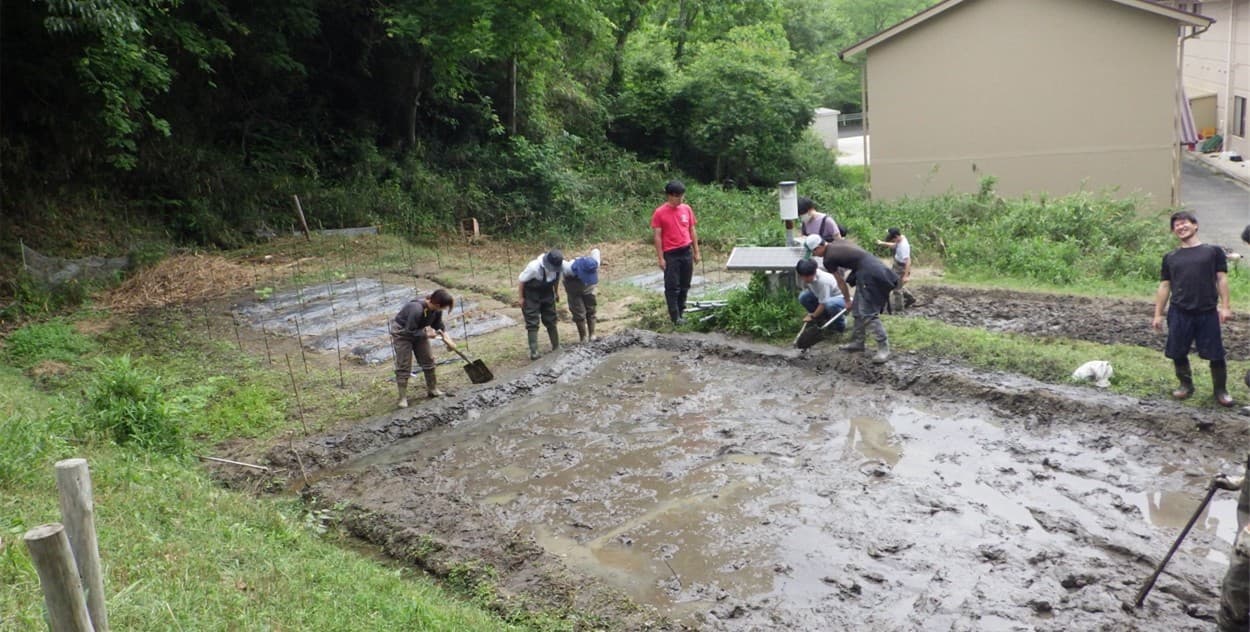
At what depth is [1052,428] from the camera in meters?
8.07

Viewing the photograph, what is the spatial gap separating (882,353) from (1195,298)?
2.85 metres

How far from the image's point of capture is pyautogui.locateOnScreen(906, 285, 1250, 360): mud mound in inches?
405

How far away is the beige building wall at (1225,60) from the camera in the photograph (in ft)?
95.7

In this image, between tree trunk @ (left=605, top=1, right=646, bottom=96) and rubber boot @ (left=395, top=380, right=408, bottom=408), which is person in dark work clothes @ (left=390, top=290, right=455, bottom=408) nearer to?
rubber boot @ (left=395, top=380, right=408, bottom=408)

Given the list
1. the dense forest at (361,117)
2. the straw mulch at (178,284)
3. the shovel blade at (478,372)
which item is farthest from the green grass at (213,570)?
the dense forest at (361,117)

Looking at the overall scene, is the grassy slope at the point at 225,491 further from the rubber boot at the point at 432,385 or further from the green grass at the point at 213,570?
the rubber boot at the point at 432,385

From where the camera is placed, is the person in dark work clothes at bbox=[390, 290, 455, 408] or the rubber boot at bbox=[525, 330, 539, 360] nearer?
the person in dark work clothes at bbox=[390, 290, 455, 408]

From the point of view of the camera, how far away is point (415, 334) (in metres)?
9.27

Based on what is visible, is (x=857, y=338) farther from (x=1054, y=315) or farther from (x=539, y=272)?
(x=539, y=272)

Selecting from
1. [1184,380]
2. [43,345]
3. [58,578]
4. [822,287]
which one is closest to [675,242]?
[822,287]

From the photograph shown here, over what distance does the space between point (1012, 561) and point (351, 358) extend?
7.62 m

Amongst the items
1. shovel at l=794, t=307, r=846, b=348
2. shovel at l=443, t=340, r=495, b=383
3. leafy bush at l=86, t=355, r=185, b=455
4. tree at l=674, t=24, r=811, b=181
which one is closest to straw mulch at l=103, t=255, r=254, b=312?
leafy bush at l=86, t=355, r=185, b=455

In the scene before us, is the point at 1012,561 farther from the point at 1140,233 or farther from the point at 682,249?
the point at 1140,233

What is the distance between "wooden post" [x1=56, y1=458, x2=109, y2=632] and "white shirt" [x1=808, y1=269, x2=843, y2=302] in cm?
767
